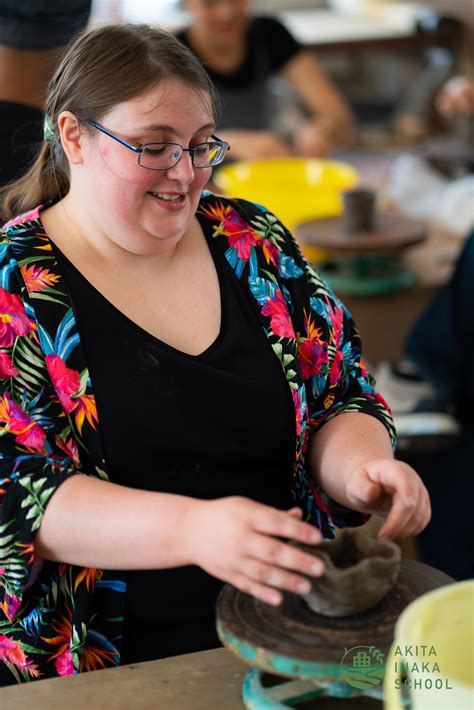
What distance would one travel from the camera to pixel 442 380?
2396mm

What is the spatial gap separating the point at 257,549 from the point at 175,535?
13 centimetres

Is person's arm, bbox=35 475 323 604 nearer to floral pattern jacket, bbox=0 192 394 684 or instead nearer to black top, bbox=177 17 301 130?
Answer: floral pattern jacket, bbox=0 192 394 684

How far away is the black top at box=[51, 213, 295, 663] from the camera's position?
125 centimetres

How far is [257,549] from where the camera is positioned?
0.95 meters

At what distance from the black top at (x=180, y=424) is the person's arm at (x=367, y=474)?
0.06 m

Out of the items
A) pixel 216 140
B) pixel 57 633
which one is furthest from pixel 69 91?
pixel 57 633

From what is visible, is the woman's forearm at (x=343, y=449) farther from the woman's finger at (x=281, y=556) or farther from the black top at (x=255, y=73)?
the black top at (x=255, y=73)

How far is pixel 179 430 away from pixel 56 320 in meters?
0.22

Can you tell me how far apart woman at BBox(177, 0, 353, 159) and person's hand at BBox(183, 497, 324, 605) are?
2520mm

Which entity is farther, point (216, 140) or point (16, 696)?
point (216, 140)

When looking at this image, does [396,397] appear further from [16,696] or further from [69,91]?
[16,696]

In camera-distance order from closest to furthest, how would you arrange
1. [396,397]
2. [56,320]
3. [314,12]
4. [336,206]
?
[56,320], [396,397], [336,206], [314,12]

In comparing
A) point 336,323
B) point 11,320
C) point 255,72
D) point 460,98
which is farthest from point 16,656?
point 255,72

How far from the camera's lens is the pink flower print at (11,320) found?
3.95ft
